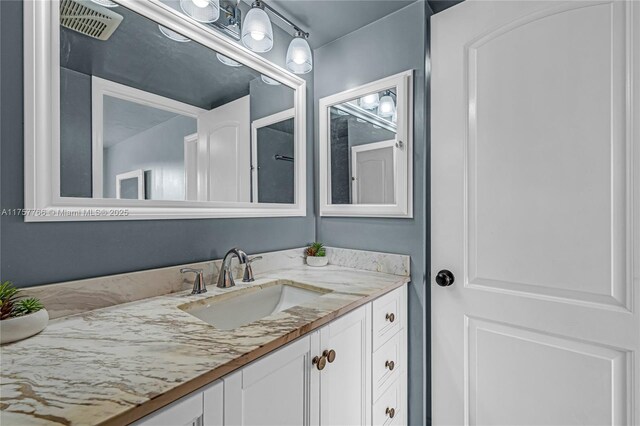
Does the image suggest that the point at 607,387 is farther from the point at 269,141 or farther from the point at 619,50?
the point at 269,141

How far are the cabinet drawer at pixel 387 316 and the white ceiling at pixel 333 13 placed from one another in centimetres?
138

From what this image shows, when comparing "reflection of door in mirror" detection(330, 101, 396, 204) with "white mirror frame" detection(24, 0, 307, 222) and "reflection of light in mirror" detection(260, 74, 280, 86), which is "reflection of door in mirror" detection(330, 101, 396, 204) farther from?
"white mirror frame" detection(24, 0, 307, 222)

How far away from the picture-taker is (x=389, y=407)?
1.23 m

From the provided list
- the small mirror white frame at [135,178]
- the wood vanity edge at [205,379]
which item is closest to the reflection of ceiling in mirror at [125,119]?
the small mirror white frame at [135,178]

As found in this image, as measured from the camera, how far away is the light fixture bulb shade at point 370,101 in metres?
1.50

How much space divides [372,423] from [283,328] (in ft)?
2.33

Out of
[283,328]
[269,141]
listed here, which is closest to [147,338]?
[283,328]

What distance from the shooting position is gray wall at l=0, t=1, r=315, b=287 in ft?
2.54

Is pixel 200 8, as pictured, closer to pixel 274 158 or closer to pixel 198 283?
pixel 274 158

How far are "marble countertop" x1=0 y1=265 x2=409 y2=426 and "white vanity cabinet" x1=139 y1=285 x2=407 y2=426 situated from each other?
4cm

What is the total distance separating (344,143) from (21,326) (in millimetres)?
1439

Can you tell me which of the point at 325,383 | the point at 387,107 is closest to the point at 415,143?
the point at 387,107

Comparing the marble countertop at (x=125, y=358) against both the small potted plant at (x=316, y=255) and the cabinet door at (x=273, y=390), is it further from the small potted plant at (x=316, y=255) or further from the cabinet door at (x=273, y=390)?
the small potted plant at (x=316, y=255)

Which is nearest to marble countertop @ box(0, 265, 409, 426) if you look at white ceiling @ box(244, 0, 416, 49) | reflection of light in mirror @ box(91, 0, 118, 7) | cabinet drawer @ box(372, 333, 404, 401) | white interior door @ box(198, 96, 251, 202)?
cabinet drawer @ box(372, 333, 404, 401)
